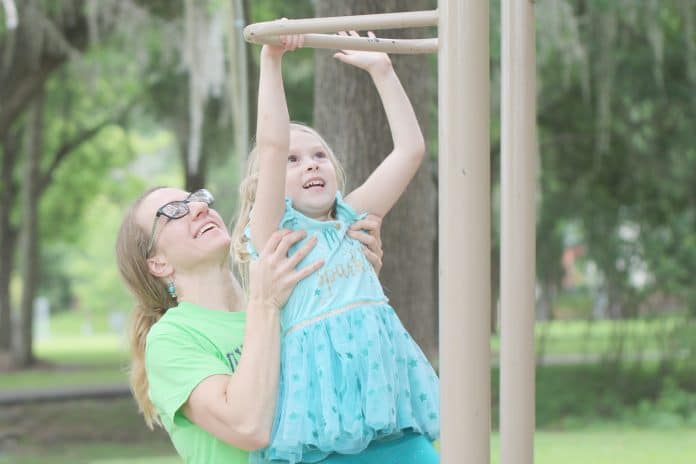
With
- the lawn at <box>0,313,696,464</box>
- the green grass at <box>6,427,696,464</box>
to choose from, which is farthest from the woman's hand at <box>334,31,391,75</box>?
the lawn at <box>0,313,696,464</box>

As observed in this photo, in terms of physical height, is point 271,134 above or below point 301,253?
above

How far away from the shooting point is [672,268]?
14672 mm

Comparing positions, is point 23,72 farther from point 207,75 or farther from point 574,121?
point 574,121

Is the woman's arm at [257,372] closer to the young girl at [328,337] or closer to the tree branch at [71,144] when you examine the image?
the young girl at [328,337]

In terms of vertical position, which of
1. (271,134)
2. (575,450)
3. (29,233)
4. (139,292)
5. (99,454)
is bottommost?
(99,454)

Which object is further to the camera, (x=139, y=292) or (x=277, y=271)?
(x=139, y=292)

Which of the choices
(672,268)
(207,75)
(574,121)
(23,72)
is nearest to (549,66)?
(574,121)

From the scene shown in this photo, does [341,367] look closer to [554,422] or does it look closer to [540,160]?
[554,422]

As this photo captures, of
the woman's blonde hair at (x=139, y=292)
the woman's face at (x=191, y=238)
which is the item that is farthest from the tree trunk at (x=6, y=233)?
the woman's face at (x=191, y=238)

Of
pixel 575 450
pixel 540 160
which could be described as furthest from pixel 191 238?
pixel 540 160

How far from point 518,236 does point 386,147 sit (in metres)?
2.38

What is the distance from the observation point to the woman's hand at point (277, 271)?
2.27 m

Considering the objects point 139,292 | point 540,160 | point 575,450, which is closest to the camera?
point 139,292

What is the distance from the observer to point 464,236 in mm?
1916
